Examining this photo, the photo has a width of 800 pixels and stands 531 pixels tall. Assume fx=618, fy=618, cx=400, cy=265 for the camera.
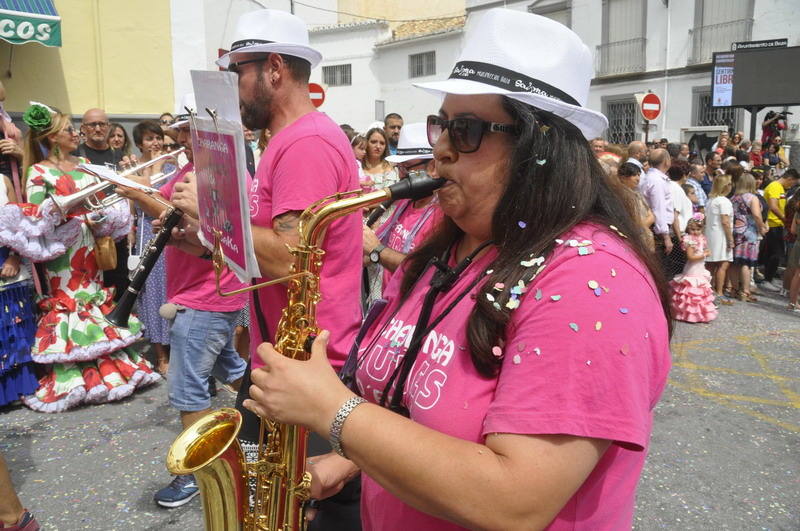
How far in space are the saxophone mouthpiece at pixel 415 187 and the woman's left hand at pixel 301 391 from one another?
557 mm

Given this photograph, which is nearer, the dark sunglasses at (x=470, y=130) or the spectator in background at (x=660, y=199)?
the dark sunglasses at (x=470, y=130)

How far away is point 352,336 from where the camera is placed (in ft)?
8.68

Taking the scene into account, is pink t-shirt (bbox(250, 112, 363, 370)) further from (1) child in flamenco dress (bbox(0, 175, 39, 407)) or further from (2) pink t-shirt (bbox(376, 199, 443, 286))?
(1) child in flamenco dress (bbox(0, 175, 39, 407))

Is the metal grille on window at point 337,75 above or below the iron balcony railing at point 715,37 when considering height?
above

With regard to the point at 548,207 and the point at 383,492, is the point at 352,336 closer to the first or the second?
the point at 383,492

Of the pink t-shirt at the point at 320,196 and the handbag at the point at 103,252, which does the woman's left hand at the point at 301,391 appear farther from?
the handbag at the point at 103,252

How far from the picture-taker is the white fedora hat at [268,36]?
276 centimetres

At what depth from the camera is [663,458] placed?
13.0 feet

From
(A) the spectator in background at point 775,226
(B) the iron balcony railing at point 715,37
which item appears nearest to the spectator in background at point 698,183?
(A) the spectator in background at point 775,226

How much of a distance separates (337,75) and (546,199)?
33.3 metres

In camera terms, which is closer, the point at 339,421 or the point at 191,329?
the point at 339,421

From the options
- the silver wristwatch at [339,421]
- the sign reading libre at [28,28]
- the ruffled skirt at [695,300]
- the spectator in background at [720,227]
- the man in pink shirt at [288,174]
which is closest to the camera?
the silver wristwatch at [339,421]

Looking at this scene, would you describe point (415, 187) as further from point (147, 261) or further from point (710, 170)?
point (710, 170)

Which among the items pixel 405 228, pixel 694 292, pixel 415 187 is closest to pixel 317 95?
pixel 694 292
